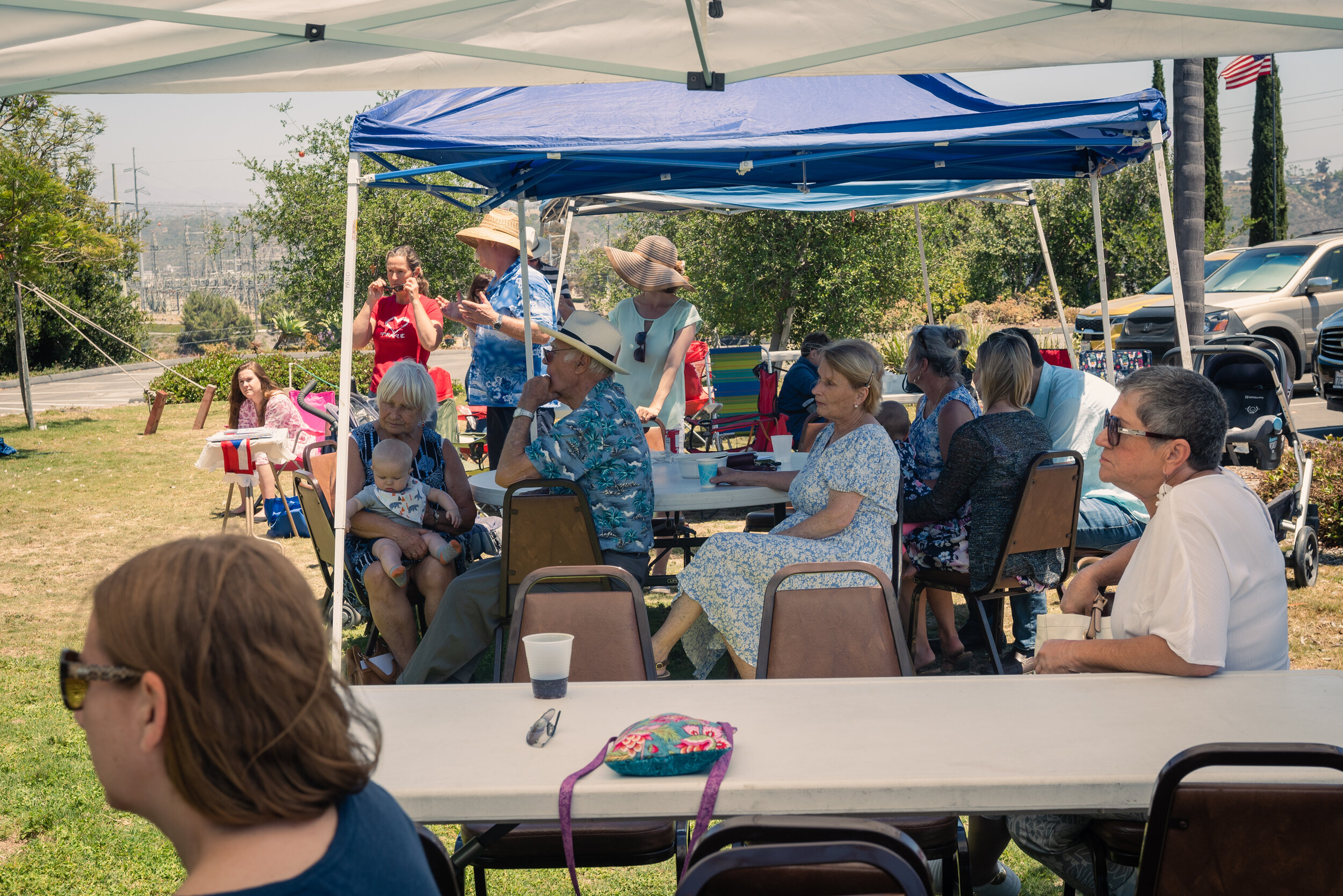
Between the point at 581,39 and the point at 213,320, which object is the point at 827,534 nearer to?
the point at 581,39

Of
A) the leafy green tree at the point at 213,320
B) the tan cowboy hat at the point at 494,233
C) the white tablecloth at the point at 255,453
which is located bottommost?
the leafy green tree at the point at 213,320

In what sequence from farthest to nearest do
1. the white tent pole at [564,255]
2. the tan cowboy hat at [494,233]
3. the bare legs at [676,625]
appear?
the white tent pole at [564,255] → the tan cowboy hat at [494,233] → the bare legs at [676,625]

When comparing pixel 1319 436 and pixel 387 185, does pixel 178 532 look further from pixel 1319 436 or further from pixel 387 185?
pixel 1319 436

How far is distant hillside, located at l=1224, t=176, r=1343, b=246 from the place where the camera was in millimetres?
154750

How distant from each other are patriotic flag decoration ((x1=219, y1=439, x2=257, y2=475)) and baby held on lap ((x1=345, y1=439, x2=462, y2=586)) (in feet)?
11.9

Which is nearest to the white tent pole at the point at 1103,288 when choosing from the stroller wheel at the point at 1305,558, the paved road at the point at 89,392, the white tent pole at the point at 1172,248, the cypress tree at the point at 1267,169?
the stroller wheel at the point at 1305,558

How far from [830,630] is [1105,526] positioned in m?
2.43

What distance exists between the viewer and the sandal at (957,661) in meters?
4.72

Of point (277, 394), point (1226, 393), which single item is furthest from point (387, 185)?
point (1226, 393)

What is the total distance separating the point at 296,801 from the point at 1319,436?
38.1 feet

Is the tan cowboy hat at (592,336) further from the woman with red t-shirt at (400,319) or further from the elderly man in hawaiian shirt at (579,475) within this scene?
the woman with red t-shirt at (400,319)

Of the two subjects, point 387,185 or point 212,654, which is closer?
point 212,654

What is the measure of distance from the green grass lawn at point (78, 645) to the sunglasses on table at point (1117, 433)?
732mm

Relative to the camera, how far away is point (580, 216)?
812cm
